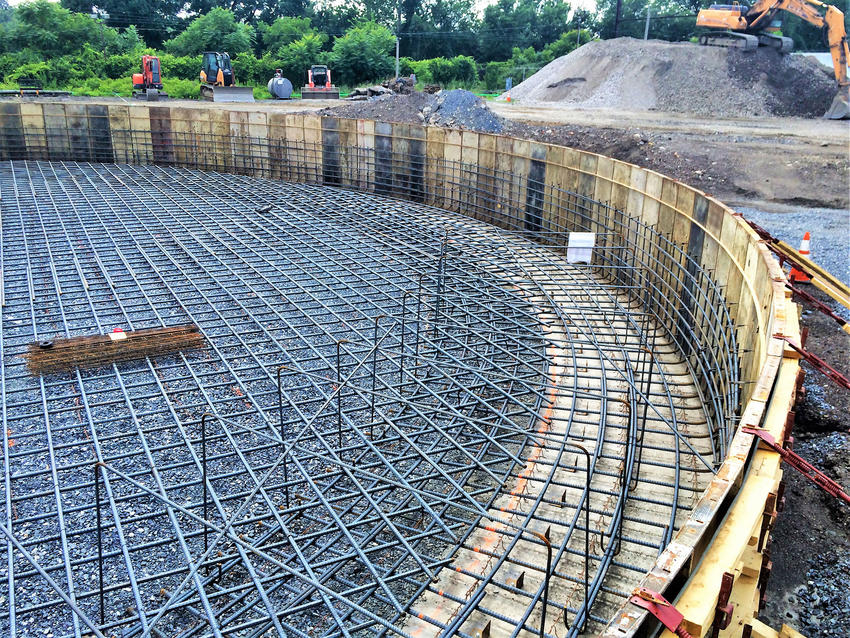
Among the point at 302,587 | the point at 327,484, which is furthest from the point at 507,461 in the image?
the point at 302,587

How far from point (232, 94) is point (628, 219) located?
2310cm

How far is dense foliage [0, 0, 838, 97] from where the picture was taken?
1563 inches

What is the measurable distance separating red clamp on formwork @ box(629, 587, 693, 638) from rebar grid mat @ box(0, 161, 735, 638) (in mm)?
662

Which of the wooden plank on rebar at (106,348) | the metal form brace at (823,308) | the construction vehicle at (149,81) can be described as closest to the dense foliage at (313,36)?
the construction vehicle at (149,81)

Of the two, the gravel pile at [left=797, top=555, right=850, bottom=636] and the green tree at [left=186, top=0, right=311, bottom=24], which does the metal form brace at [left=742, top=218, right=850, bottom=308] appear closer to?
the gravel pile at [left=797, top=555, right=850, bottom=636]

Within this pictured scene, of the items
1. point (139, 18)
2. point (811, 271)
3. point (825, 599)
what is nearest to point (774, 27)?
point (811, 271)

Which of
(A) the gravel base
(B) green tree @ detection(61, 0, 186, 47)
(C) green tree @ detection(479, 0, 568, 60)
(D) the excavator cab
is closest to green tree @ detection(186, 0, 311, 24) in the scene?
(B) green tree @ detection(61, 0, 186, 47)

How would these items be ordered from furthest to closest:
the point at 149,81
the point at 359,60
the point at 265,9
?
the point at 265,9 < the point at 359,60 < the point at 149,81

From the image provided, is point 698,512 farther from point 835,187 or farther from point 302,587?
point 835,187

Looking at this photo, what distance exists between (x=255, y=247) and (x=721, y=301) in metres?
7.65

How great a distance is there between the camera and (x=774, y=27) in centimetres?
3102

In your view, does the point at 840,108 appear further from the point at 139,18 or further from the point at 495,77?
the point at 139,18

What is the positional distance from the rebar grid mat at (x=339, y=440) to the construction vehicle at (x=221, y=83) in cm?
1881

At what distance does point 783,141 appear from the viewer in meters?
21.4
